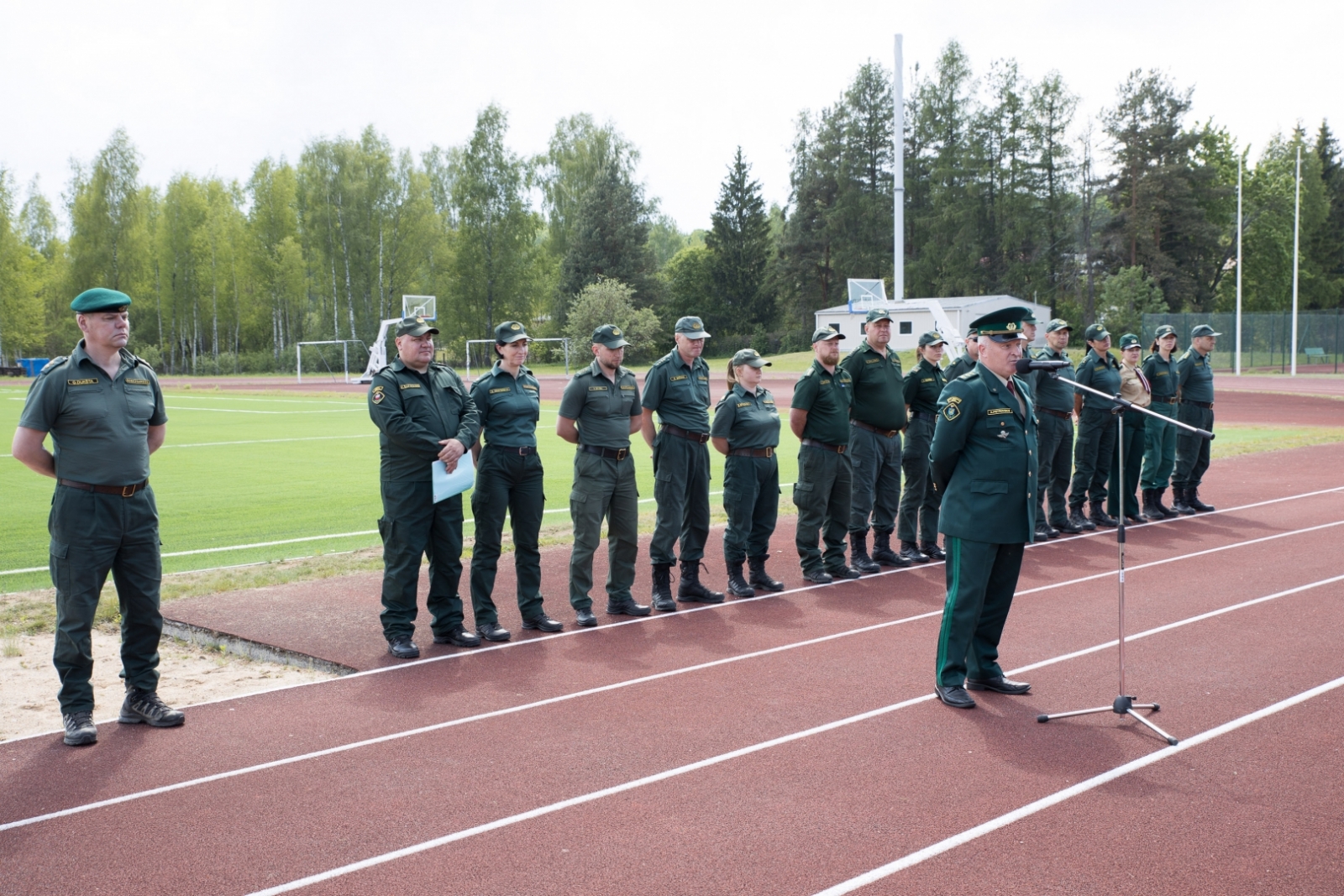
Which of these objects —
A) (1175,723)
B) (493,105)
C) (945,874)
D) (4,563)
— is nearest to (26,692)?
(4,563)

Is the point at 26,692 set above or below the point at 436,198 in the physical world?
below

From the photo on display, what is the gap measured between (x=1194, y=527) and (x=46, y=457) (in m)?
10.3

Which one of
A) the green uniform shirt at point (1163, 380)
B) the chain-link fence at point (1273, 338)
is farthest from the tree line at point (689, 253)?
the green uniform shirt at point (1163, 380)

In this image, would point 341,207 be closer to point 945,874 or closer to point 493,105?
point 493,105

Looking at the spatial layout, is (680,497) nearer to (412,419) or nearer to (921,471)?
(412,419)

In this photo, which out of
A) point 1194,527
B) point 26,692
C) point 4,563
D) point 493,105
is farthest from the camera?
point 493,105

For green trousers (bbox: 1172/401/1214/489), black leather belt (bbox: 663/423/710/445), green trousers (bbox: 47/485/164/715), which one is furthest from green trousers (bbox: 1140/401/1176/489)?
green trousers (bbox: 47/485/164/715)

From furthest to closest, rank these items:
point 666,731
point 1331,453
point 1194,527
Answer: point 1331,453 < point 1194,527 < point 666,731

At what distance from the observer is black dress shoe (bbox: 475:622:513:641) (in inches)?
284

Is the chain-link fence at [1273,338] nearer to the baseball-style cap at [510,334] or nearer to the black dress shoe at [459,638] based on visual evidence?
the baseball-style cap at [510,334]

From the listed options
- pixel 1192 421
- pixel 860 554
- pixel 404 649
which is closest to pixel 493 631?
pixel 404 649

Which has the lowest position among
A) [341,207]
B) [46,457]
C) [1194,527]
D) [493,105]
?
[1194,527]

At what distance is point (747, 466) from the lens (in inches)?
338

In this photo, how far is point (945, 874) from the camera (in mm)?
3844
